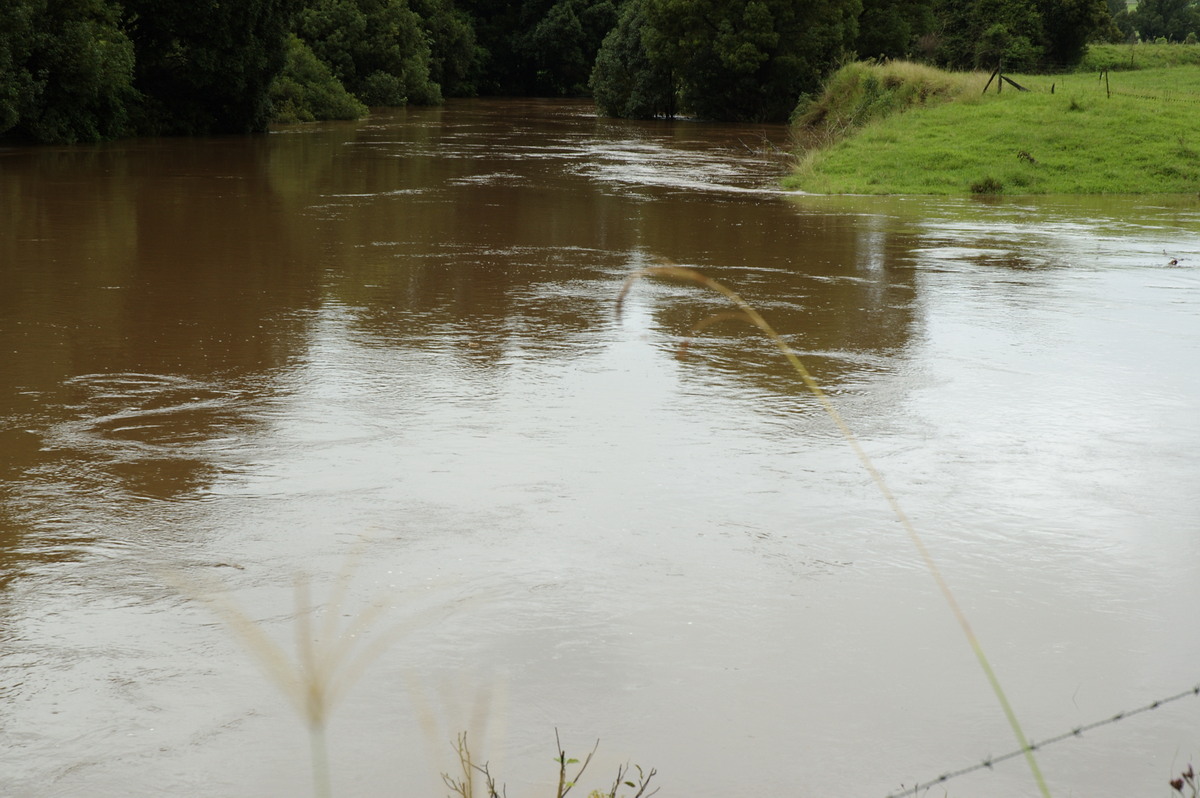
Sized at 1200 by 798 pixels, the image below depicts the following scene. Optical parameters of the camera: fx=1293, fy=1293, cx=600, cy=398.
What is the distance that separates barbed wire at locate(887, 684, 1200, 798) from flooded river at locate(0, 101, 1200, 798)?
0.04 meters

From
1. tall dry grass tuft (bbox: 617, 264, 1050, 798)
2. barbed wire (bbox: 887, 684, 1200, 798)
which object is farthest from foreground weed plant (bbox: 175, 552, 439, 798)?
tall dry grass tuft (bbox: 617, 264, 1050, 798)

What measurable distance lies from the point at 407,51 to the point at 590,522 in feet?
184

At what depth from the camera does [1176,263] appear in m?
13.4

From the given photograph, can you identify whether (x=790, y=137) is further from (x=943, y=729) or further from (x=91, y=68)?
(x=943, y=729)

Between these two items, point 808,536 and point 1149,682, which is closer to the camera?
point 1149,682

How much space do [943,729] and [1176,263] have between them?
10878mm

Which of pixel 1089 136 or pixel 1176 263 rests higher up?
pixel 1089 136

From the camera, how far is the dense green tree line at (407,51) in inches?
1129

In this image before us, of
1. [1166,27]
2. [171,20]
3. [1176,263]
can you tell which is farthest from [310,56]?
[1166,27]

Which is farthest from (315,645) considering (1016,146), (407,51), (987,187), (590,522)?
(407,51)

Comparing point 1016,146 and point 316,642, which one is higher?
point 1016,146

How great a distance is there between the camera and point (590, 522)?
18.5 feet

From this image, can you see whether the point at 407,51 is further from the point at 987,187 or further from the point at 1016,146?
the point at 987,187

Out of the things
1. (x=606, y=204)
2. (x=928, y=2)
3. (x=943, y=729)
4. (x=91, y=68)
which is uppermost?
(x=928, y=2)
